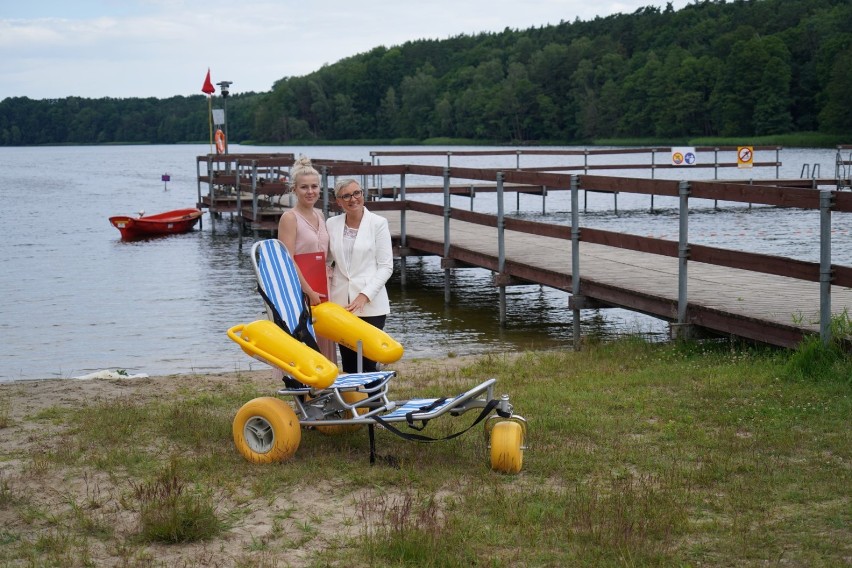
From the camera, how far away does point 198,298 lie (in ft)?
63.9

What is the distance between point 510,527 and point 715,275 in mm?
7779

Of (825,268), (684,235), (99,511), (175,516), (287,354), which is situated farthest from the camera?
(684,235)

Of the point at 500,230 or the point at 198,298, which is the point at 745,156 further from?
the point at 500,230

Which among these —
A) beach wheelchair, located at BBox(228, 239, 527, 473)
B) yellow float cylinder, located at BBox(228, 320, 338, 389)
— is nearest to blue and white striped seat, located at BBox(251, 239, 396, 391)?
beach wheelchair, located at BBox(228, 239, 527, 473)

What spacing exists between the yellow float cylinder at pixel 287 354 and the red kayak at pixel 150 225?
90.4 feet

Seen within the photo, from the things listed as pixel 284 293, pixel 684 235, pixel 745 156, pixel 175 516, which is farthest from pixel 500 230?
pixel 745 156

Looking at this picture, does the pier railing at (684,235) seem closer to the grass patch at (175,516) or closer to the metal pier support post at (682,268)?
the metal pier support post at (682,268)

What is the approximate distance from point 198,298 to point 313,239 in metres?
12.7

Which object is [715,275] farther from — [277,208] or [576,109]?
[576,109]

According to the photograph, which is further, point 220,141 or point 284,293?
point 220,141

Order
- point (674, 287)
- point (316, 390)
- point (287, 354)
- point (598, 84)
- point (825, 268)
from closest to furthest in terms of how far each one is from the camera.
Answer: point (287, 354), point (316, 390), point (825, 268), point (674, 287), point (598, 84)

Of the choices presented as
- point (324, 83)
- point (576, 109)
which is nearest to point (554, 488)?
point (576, 109)

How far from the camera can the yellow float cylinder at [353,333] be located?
22.1 feet

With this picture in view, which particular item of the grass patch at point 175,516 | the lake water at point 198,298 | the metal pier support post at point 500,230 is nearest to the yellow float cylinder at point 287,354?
the grass patch at point 175,516
